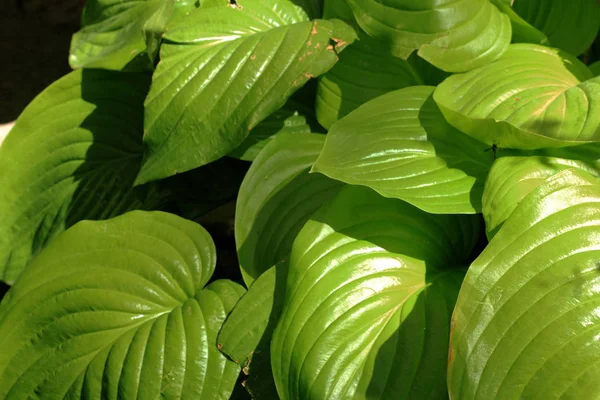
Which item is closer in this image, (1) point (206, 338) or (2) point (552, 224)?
(2) point (552, 224)

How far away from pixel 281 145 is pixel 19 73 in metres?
1.64

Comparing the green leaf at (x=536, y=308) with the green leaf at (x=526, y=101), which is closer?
the green leaf at (x=536, y=308)

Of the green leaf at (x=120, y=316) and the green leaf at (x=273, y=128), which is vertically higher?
the green leaf at (x=273, y=128)

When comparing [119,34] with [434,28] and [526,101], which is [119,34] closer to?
Answer: [434,28]

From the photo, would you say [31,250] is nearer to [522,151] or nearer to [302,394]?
[302,394]

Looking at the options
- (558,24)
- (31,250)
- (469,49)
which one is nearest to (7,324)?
(31,250)

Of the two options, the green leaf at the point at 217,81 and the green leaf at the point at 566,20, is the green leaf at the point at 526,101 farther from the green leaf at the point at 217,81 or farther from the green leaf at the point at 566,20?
the green leaf at the point at 217,81

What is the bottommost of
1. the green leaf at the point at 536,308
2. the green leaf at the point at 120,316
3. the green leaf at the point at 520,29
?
the green leaf at the point at 120,316

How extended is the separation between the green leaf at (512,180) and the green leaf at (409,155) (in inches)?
2.4

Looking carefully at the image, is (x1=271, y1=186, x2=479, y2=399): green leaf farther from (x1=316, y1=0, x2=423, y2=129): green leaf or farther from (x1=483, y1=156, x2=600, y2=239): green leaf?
(x1=316, y1=0, x2=423, y2=129): green leaf

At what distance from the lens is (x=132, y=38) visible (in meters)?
1.52

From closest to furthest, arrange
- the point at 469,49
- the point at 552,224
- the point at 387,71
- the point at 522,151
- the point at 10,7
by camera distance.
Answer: the point at 552,224 → the point at 522,151 → the point at 469,49 → the point at 387,71 → the point at 10,7

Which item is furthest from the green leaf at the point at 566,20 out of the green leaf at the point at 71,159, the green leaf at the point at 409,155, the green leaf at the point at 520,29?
the green leaf at the point at 71,159

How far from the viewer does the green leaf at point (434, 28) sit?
121 cm
